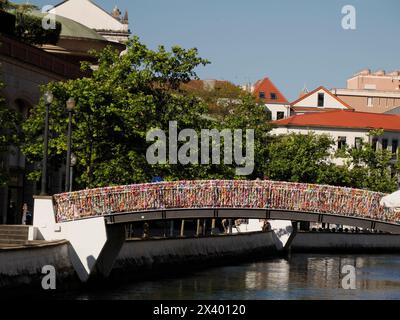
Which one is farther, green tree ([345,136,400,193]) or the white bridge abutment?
green tree ([345,136,400,193])

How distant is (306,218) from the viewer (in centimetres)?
5197

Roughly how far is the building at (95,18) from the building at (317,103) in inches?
1518

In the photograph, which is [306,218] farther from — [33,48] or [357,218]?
[33,48]


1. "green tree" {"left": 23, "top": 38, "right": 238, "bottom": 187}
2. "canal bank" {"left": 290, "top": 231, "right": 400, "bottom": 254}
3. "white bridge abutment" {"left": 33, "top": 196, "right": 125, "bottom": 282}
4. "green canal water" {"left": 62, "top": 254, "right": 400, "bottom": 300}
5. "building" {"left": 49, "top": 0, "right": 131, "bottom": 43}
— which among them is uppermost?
"building" {"left": 49, "top": 0, "right": 131, "bottom": 43}

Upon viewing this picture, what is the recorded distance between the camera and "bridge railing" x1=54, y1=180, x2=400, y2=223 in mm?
51750

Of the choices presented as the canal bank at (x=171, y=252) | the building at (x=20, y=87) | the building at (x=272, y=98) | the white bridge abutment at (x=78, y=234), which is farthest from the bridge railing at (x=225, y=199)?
the building at (x=272, y=98)

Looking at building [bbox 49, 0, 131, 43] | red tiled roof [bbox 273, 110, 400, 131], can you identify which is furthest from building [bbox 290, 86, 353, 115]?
building [bbox 49, 0, 131, 43]

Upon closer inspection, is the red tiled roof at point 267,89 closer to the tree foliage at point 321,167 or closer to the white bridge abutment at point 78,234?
the tree foliage at point 321,167

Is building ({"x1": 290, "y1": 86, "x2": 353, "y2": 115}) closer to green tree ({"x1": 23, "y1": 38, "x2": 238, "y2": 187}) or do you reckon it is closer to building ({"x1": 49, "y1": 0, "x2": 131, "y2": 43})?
building ({"x1": 49, "y1": 0, "x2": 131, "y2": 43})

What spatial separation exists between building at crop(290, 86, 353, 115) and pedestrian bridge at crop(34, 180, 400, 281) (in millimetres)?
126760

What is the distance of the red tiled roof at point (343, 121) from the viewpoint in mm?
154500

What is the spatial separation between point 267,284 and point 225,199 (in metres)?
9.36

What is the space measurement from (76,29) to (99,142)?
3678 centimetres

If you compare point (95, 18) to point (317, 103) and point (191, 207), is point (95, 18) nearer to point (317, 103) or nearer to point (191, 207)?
point (317, 103)
